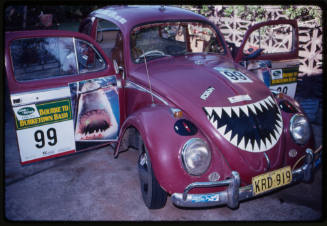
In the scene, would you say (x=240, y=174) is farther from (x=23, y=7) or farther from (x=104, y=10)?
(x=23, y=7)

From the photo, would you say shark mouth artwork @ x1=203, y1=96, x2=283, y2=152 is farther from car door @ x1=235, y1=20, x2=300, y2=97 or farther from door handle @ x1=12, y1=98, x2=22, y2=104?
door handle @ x1=12, y1=98, x2=22, y2=104

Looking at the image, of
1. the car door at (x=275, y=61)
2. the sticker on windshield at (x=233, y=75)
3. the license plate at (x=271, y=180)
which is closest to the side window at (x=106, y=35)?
the sticker on windshield at (x=233, y=75)

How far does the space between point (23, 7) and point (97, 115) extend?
514cm

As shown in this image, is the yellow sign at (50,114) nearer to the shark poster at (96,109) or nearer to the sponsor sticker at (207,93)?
the shark poster at (96,109)

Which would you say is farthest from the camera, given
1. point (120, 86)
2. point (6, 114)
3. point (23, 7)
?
point (23, 7)

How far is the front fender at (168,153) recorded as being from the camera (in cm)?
243

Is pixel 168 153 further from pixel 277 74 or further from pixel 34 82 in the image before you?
pixel 277 74

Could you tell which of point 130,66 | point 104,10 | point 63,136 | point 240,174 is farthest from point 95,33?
point 240,174

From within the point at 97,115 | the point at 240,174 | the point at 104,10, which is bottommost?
the point at 240,174

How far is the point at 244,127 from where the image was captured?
2.65m

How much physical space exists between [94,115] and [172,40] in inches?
56.5

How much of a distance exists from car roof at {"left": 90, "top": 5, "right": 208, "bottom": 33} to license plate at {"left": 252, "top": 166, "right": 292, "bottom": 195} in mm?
Result: 2305

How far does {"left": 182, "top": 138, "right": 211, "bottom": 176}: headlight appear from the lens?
7.93 ft

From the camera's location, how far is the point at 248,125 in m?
2.67
